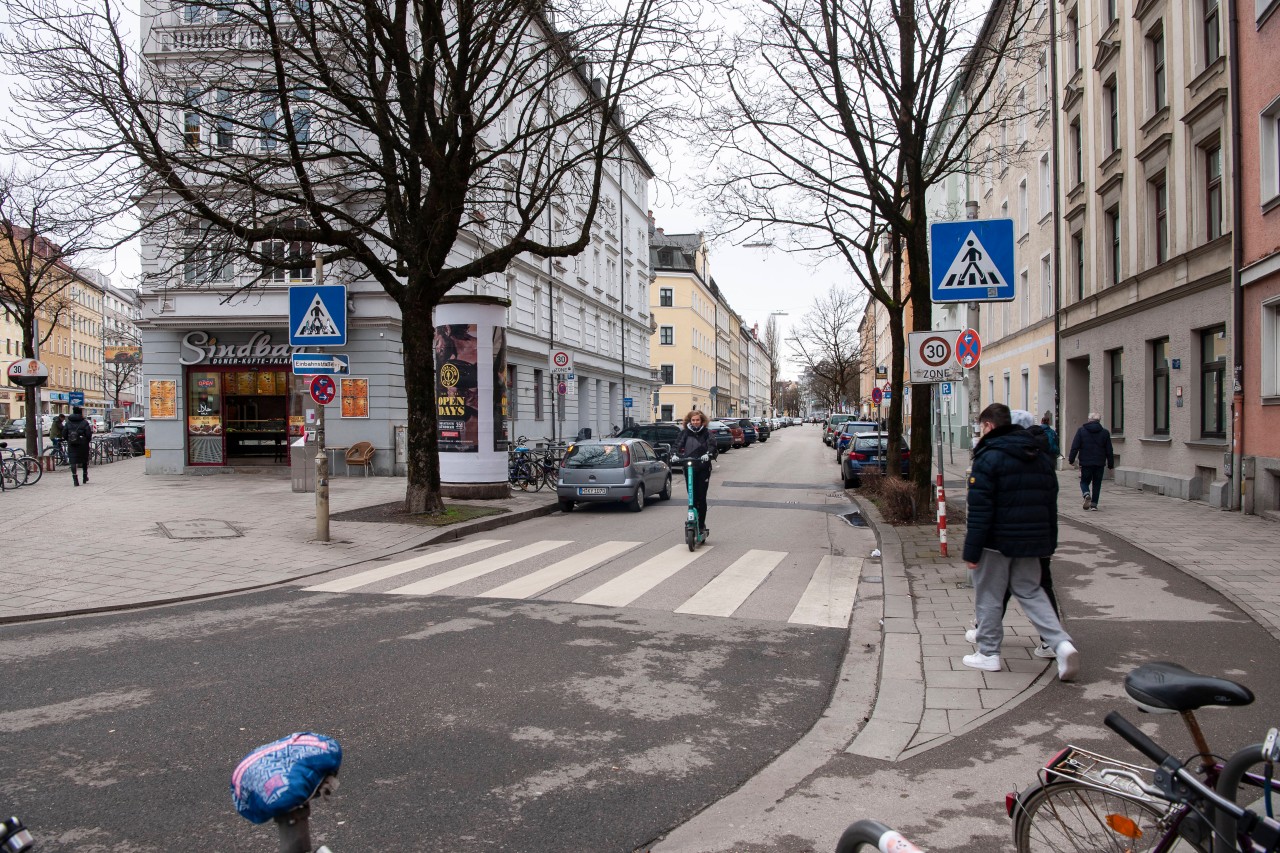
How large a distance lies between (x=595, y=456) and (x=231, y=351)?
13.5m

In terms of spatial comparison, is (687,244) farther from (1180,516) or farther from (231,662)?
(231,662)

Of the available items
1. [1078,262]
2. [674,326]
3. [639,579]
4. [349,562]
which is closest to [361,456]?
[349,562]

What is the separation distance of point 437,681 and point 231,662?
1.65 meters

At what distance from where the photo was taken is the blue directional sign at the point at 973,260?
9117mm

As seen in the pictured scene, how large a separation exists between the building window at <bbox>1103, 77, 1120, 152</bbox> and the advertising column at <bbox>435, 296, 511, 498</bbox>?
49.0ft

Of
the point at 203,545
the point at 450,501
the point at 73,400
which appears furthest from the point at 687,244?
the point at 203,545

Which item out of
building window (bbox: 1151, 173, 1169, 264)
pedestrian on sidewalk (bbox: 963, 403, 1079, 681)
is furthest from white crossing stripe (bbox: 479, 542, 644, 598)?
building window (bbox: 1151, 173, 1169, 264)

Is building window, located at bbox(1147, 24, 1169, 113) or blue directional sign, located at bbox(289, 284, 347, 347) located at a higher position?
building window, located at bbox(1147, 24, 1169, 113)

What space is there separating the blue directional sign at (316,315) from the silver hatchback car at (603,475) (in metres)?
5.98

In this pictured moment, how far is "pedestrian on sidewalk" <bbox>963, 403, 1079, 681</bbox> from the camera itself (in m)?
5.76

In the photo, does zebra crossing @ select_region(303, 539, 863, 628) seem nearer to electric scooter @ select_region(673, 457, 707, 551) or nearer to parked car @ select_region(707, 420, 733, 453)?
electric scooter @ select_region(673, 457, 707, 551)

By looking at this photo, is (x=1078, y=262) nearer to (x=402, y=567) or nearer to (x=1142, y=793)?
(x=402, y=567)

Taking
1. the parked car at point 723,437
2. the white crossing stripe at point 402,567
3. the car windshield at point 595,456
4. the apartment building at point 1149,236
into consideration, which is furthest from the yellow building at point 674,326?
the white crossing stripe at point 402,567

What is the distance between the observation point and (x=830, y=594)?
8836 millimetres
